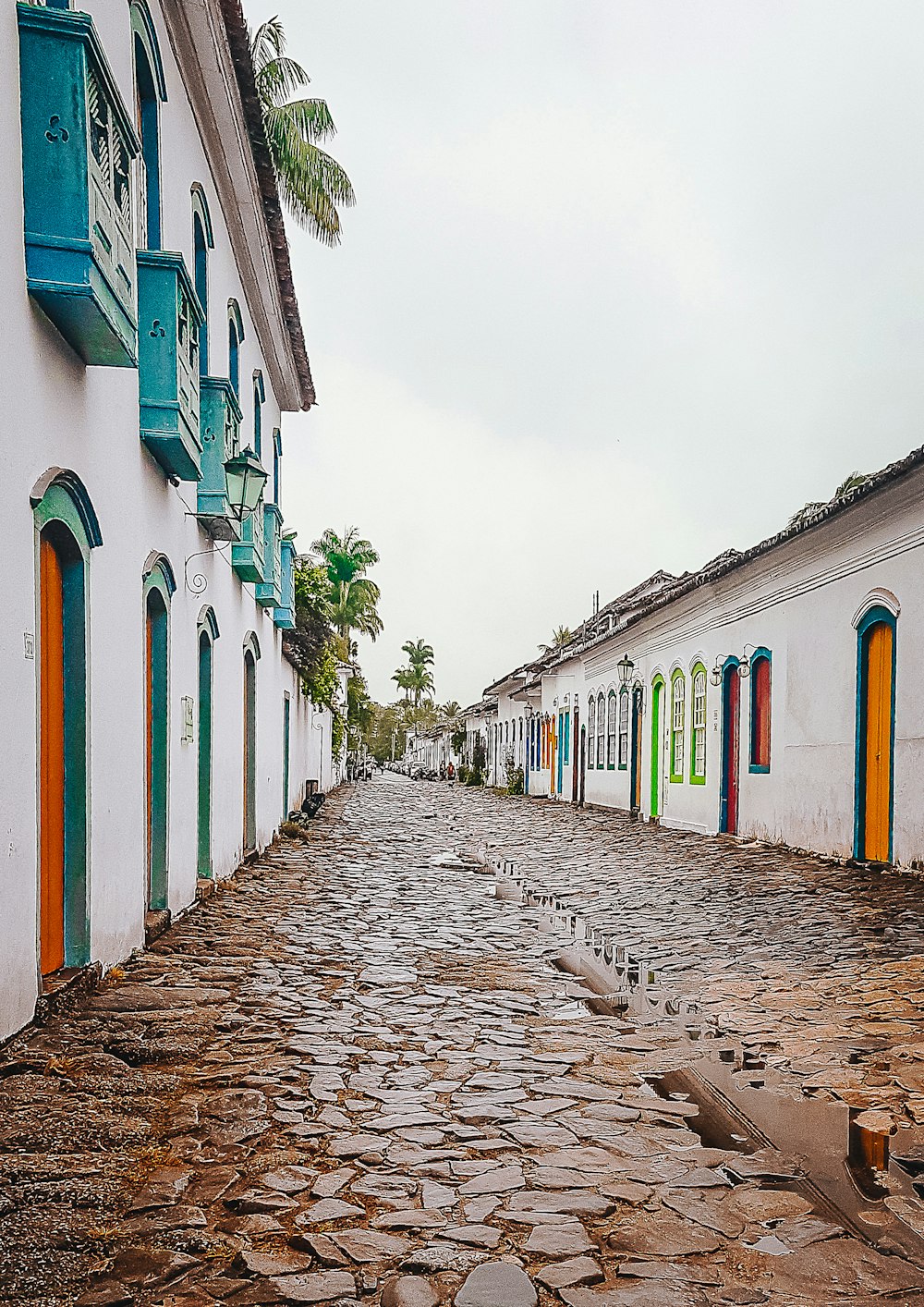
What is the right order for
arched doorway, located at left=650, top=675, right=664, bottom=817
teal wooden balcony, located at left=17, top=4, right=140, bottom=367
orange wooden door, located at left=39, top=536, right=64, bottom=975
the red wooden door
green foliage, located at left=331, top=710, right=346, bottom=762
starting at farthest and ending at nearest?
green foliage, located at left=331, top=710, right=346, bottom=762 → arched doorway, located at left=650, top=675, right=664, bottom=817 → the red wooden door → orange wooden door, located at left=39, top=536, right=64, bottom=975 → teal wooden balcony, located at left=17, top=4, right=140, bottom=367

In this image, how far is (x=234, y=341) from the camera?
12961 mm

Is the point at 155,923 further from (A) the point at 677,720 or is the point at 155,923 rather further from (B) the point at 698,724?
(A) the point at 677,720

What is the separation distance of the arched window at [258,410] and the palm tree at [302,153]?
831cm

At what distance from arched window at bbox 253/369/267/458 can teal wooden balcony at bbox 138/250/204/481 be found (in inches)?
276

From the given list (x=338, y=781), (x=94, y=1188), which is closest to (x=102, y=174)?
(x=94, y=1188)

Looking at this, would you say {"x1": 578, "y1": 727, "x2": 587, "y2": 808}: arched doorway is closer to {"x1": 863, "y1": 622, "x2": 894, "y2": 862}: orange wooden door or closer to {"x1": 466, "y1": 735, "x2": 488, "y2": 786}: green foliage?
{"x1": 863, "y1": 622, "x2": 894, "y2": 862}: orange wooden door

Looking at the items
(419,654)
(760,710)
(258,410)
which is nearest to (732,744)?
(760,710)

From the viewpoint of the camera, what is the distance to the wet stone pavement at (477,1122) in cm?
314

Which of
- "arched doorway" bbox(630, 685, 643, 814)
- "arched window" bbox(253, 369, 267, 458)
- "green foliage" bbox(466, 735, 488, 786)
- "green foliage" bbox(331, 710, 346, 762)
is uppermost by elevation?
"arched window" bbox(253, 369, 267, 458)

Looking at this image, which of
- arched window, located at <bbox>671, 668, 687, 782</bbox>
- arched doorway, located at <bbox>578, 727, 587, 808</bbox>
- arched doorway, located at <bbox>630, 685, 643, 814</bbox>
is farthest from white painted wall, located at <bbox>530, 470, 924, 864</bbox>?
arched doorway, located at <bbox>578, 727, 587, 808</bbox>

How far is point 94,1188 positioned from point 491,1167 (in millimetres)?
1326

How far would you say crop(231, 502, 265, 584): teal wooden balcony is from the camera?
12086mm

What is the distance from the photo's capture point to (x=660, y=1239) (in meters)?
3.33

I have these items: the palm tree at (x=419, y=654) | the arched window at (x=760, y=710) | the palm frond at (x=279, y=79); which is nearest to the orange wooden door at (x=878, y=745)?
the arched window at (x=760, y=710)
